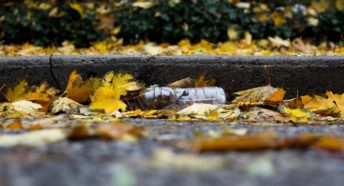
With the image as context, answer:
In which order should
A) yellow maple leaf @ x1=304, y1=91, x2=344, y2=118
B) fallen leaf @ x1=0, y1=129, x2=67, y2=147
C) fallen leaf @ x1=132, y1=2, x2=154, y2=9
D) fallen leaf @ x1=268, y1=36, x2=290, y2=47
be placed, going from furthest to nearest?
fallen leaf @ x1=132, y1=2, x2=154, y2=9 < fallen leaf @ x1=268, y1=36, x2=290, y2=47 < yellow maple leaf @ x1=304, y1=91, x2=344, y2=118 < fallen leaf @ x1=0, y1=129, x2=67, y2=147

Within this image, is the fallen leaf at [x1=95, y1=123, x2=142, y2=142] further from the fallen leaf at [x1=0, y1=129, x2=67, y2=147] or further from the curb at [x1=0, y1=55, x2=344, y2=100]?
the curb at [x1=0, y1=55, x2=344, y2=100]

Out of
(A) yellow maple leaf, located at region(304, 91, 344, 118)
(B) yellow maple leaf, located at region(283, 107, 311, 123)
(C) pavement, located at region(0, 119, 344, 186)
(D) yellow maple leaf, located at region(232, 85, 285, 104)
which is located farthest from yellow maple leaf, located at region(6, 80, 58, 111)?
(C) pavement, located at region(0, 119, 344, 186)

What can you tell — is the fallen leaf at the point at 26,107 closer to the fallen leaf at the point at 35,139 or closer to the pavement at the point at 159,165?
the pavement at the point at 159,165

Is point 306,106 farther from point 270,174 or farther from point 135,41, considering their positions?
point 135,41

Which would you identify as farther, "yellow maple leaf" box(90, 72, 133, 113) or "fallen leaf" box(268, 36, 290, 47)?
"fallen leaf" box(268, 36, 290, 47)

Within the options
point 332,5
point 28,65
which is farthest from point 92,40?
point 332,5

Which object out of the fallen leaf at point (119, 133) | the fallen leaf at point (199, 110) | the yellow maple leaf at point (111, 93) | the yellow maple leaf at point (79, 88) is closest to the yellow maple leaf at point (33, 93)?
the yellow maple leaf at point (79, 88)

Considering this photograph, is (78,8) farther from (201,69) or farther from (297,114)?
(297,114)
